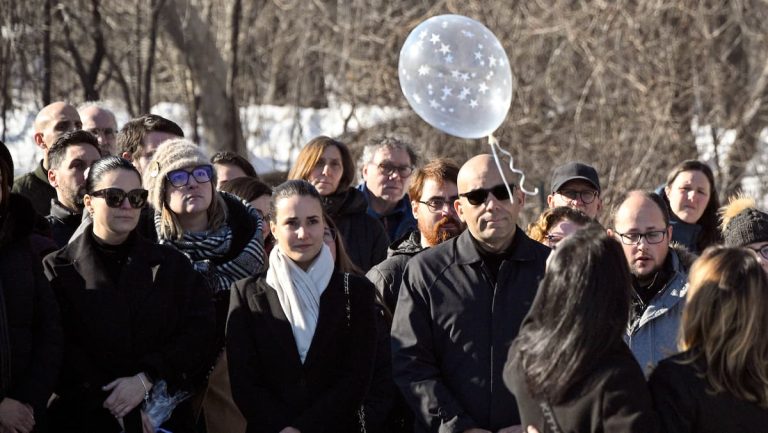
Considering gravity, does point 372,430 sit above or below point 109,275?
below

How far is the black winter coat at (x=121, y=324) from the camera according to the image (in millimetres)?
5016

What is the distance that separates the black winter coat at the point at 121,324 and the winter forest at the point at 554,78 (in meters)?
7.48

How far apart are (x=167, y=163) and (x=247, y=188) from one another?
0.89 m

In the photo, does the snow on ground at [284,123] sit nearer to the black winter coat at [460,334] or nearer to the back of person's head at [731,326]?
the black winter coat at [460,334]

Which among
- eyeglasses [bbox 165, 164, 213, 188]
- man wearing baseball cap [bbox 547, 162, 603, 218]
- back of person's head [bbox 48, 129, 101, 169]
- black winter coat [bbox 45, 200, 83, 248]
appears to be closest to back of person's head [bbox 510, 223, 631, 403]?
eyeglasses [bbox 165, 164, 213, 188]

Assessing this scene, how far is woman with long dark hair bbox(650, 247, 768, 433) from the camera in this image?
3.60m

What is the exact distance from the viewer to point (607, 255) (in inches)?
146

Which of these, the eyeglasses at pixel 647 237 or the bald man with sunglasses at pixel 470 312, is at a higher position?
the eyeglasses at pixel 647 237

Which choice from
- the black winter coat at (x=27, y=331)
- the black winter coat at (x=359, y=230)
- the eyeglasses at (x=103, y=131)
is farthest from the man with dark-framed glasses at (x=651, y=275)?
the eyeglasses at (x=103, y=131)

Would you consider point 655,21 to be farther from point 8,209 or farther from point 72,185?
point 8,209

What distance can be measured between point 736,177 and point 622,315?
10.2 m

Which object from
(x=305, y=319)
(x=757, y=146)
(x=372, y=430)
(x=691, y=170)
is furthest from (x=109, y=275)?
(x=757, y=146)

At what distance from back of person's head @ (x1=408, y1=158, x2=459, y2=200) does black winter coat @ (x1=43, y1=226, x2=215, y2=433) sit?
1.49 m

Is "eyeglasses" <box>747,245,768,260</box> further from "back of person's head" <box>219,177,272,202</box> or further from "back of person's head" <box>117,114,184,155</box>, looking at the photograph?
"back of person's head" <box>117,114,184,155</box>
